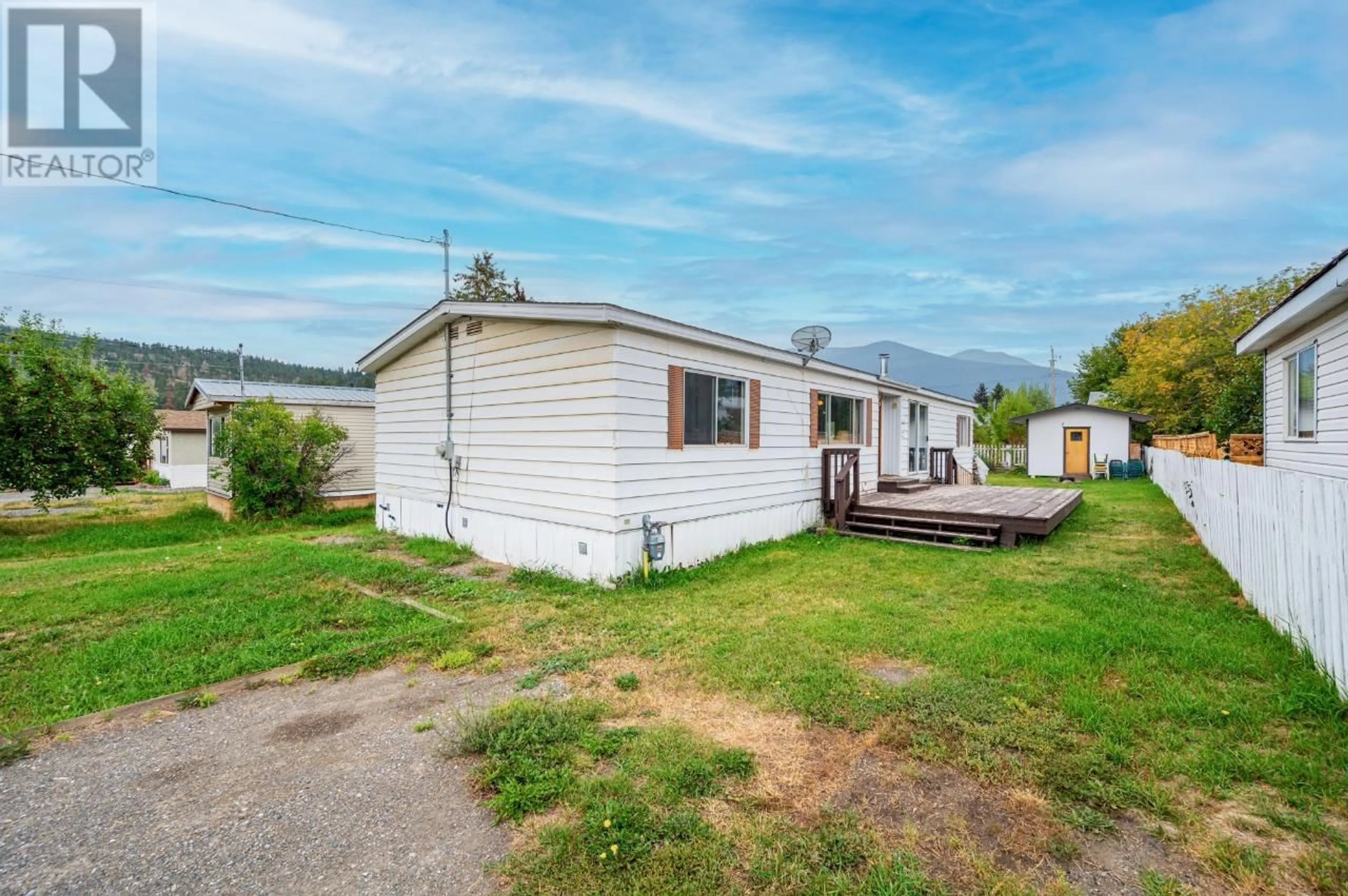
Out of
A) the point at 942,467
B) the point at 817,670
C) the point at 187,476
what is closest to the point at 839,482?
the point at 817,670

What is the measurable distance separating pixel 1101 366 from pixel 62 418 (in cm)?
4764

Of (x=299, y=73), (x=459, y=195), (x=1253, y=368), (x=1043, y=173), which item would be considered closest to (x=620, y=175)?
(x=459, y=195)

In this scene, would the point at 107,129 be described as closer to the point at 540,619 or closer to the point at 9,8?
the point at 9,8

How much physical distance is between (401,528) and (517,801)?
9.04 meters

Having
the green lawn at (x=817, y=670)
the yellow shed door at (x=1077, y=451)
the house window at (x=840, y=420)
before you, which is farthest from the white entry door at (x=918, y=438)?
the yellow shed door at (x=1077, y=451)

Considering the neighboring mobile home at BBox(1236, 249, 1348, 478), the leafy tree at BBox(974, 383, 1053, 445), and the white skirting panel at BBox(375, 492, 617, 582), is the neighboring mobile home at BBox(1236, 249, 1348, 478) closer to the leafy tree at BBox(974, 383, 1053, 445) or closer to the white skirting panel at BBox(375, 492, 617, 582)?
the white skirting panel at BBox(375, 492, 617, 582)

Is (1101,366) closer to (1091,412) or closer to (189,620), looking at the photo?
(1091,412)

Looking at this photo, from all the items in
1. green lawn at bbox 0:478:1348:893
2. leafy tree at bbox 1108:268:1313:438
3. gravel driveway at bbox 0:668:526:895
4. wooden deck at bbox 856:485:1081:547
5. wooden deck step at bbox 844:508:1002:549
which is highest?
leafy tree at bbox 1108:268:1313:438

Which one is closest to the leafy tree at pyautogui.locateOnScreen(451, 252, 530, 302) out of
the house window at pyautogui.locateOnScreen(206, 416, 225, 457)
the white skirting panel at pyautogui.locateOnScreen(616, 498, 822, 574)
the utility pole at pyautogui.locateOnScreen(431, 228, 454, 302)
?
the utility pole at pyautogui.locateOnScreen(431, 228, 454, 302)

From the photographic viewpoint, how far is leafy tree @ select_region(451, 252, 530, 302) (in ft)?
91.5

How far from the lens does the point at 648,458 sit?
6.98 metres

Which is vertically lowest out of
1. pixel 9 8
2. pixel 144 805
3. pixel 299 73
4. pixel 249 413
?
pixel 144 805

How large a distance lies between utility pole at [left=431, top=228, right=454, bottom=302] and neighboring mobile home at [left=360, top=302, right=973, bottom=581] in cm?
718

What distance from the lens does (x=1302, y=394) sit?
27.4 ft
